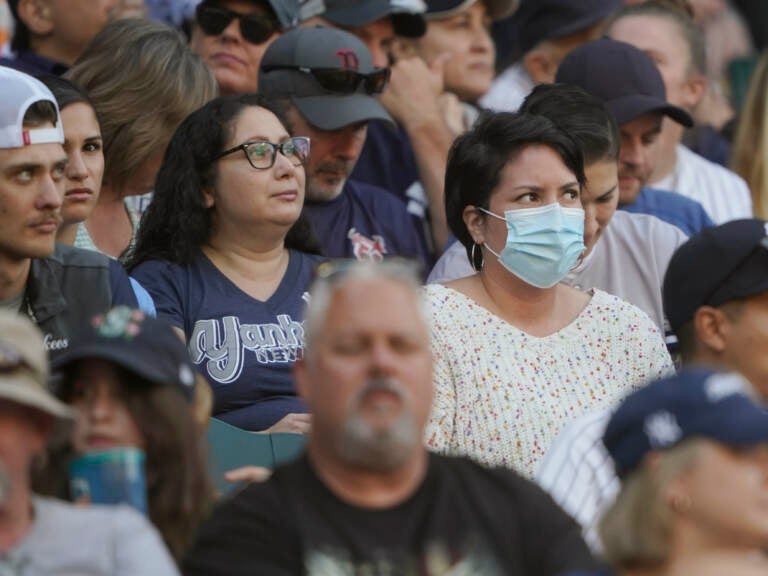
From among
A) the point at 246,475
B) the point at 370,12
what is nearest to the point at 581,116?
the point at 370,12

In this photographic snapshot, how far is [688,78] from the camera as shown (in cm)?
845

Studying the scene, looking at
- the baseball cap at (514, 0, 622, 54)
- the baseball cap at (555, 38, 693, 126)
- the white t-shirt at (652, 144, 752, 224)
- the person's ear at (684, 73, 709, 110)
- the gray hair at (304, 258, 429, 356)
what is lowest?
the white t-shirt at (652, 144, 752, 224)

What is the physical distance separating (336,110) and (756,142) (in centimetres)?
268

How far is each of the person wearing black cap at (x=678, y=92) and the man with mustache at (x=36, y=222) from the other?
11.7 feet

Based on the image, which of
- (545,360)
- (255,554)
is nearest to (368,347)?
(255,554)

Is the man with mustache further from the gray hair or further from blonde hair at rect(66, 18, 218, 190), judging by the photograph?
the gray hair

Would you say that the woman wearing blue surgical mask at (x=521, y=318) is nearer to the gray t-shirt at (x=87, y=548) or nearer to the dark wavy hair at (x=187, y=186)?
the dark wavy hair at (x=187, y=186)

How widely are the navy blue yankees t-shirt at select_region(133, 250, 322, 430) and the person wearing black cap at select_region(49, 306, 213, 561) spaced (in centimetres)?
165

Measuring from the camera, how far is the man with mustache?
520 cm

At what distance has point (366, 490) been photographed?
388cm

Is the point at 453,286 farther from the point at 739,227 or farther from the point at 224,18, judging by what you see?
the point at 224,18

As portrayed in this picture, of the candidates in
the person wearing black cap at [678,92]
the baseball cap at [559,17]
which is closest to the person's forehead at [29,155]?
the person wearing black cap at [678,92]

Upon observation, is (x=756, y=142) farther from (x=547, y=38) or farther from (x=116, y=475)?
(x=116, y=475)

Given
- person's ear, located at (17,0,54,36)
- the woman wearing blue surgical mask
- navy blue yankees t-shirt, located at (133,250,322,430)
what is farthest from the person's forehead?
person's ear, located at (17,0,54,36)
